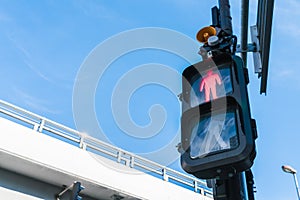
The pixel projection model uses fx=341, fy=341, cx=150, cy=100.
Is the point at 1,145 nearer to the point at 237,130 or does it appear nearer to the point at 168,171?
the point at 168,171

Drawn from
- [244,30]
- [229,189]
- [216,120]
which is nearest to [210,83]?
[216,120]

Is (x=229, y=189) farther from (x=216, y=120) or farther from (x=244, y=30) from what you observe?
(x=244, y=30)

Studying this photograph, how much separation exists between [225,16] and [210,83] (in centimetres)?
73

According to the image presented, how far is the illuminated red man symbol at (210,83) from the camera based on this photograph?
6.68 ft

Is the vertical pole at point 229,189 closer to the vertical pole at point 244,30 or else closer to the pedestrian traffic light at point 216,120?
the pedestrian traffic light at point 216,120

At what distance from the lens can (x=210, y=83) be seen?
210cm

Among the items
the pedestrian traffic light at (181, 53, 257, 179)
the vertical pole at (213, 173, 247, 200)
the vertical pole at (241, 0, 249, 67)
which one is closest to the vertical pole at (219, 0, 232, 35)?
the vertical pole at (241, 0, 249, 67)

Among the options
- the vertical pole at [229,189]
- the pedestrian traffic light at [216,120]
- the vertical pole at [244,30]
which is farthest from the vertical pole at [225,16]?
the vertical pole at [229,189]

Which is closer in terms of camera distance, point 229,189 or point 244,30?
point 229,189

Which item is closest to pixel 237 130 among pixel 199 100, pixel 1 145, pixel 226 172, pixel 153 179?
pixel 226 172

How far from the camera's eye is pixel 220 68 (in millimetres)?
2127

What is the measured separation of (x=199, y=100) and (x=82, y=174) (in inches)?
329

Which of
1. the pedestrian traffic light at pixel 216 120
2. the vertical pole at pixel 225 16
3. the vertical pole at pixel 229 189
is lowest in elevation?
the vertical pole at pixel 229 189

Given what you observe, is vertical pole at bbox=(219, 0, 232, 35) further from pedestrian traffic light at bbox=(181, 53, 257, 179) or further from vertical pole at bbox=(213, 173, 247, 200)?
vertical pole at bbox=(213, 173, 247, 200)
